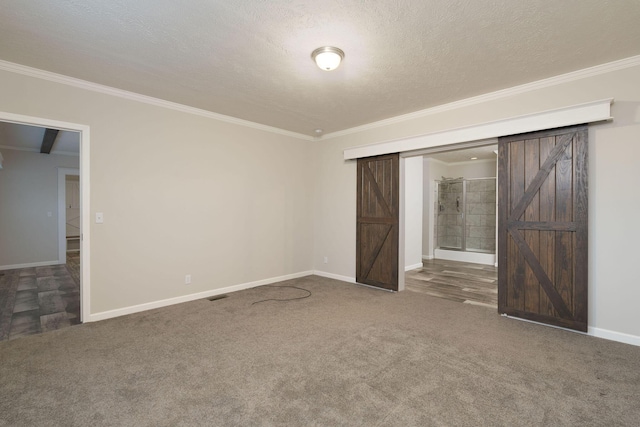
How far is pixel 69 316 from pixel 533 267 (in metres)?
5.36

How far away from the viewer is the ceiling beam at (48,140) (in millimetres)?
5037

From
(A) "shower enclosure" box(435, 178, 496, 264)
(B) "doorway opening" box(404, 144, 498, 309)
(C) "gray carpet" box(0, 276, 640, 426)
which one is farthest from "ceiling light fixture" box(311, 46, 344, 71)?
(A) "shower enclosure" box(435, 178, 496, 264)

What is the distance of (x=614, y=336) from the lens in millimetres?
2924

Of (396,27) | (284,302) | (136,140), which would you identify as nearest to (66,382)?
(284,302)

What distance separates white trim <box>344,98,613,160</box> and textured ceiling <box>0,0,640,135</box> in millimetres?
393

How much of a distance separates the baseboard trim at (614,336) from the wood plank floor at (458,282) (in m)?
0.99

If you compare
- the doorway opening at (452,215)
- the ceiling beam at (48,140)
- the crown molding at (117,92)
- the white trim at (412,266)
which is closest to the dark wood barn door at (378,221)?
the doorway opening at (452,215)

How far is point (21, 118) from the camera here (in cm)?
303

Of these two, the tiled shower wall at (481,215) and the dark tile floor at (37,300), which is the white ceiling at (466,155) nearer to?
the tiled shower wall at (481,215)

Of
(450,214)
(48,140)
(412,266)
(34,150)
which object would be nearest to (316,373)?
(412,266)

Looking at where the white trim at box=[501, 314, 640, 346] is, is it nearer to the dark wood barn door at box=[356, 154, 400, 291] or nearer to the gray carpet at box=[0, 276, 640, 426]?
the gray carpet at box=[0, 276, 640, 426]

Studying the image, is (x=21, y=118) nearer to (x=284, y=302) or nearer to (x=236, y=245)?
(x=236, y=245)

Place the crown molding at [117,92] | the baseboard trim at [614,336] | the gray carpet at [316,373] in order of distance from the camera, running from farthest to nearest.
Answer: the crown molding at [117,92] < the baseboard trim at [614,336] < the gray carpet at [316,373]

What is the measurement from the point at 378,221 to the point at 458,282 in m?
1.90
